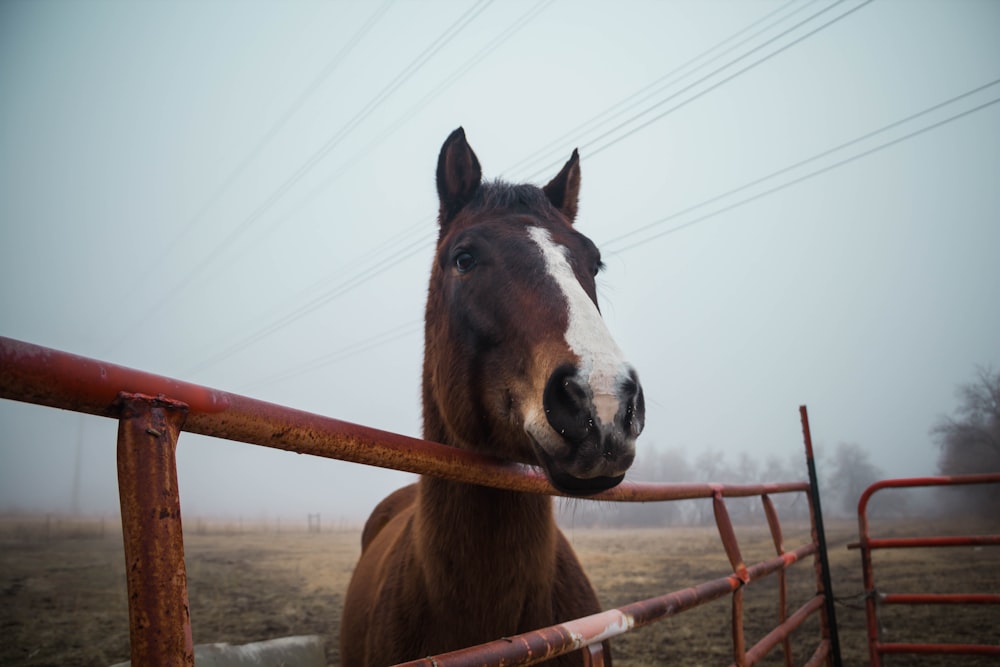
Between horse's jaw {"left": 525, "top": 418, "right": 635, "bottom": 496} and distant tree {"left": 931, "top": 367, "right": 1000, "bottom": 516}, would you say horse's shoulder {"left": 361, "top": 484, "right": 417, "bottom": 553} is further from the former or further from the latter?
distant tree {"left": 931, "top": 367, "right": 1000, "bottom": 516}

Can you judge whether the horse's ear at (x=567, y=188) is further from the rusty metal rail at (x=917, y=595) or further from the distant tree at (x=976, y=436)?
the distant tree at (x=976, y=436)

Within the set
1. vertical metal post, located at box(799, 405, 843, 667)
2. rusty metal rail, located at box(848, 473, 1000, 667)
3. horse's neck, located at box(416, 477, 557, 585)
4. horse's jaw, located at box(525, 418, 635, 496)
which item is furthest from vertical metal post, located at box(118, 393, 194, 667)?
rusty metal rail, located at box(848, 473, 1000, 667)

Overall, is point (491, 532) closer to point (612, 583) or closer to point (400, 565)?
point (400, 565)

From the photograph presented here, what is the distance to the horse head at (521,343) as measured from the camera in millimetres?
1420

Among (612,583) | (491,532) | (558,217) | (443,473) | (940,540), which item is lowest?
(612,583)

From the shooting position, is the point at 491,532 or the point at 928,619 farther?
the point at 928,619

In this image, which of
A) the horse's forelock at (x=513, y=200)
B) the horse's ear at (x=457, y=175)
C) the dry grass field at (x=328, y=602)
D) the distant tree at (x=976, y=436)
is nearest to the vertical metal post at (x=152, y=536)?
the horse's forelock at (x=513, y=200)

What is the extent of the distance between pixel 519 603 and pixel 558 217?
5.52 feet

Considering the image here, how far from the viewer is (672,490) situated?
7.59ft

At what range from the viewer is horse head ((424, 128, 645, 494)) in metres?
1.42

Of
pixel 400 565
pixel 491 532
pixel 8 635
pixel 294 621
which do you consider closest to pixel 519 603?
pixel 491 532

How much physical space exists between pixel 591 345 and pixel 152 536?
1143mm

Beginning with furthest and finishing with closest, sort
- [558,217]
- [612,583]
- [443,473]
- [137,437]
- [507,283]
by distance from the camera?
[612,583], [558,217], [507,283], [443,473], [137,437]

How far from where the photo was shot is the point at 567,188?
2994mm
